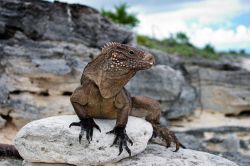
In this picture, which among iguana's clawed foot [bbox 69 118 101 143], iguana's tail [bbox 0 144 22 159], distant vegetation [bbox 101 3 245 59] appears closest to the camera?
iguana's clawed foot [bbox 69 118 101 143]

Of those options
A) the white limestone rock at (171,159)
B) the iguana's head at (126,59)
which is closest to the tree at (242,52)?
the white limestone rock at (171,159)

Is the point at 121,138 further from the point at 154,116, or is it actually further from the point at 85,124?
the point at 154,116

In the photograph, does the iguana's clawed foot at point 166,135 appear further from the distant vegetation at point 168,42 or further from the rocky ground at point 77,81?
the distant vegetation at point 168,42

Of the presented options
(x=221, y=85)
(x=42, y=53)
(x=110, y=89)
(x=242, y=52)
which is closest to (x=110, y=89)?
(x=110, y=89)

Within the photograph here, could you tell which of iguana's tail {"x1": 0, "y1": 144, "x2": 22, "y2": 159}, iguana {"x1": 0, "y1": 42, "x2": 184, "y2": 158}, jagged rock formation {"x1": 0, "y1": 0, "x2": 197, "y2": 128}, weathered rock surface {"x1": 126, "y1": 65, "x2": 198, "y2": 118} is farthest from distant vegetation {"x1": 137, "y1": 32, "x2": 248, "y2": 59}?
iguana {"x1": 0, "y1": 42, "x2": 184, "y2": 158}

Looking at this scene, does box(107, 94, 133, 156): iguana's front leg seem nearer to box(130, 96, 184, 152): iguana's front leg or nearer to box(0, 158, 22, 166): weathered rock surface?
box(130, 96, 184, 152): iguana's front leg

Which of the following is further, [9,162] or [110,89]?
[9,162]
